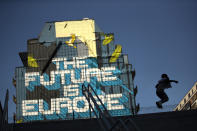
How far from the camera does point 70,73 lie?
189 feet

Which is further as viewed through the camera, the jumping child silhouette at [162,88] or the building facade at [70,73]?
the building facade at [70,73]

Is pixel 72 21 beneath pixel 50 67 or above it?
above

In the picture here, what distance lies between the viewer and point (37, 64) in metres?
70.9

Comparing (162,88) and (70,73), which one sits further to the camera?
(70,73)

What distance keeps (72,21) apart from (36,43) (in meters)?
8.90

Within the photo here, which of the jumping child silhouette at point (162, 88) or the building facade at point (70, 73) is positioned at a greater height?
the building facade at point (70, 73)

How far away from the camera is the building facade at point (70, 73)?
180ft

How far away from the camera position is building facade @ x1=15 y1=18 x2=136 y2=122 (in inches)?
2159

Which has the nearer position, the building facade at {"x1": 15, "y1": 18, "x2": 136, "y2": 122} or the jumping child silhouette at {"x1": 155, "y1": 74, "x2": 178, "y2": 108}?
the jumping child silhouette at {"x1": 155, "y1": 74, "x2": 178, "y2": 108}

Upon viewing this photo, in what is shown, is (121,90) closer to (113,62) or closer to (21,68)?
(113,62)

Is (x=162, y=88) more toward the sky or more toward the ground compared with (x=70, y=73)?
more toward the ground

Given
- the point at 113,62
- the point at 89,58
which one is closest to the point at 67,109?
the point at 89,58

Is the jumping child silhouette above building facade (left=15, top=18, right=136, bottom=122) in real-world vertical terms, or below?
below

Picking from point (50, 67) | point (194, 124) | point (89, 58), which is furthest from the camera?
point (50, 67)
